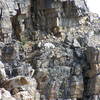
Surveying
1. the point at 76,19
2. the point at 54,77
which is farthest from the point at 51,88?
the point at 76,19

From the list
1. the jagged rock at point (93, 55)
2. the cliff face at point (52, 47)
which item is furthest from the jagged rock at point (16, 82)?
the jagged rock at point (93, 55)

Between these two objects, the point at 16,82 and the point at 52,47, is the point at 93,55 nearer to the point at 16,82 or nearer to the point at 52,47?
the point at 52,47

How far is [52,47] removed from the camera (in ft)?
163

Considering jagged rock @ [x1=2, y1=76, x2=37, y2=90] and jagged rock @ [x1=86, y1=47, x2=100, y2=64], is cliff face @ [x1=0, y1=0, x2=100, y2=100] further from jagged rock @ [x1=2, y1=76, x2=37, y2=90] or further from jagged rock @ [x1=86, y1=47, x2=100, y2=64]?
jagged rock @ [x1=2, y1=76, x2=37, y2=90]

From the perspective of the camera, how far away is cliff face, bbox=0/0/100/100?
47188 mm

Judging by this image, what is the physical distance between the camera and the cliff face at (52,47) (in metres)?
47.2

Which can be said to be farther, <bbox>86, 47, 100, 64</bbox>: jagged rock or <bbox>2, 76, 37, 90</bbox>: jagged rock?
<bbox>86, 47, 100, 64</bbox>: jagged rock

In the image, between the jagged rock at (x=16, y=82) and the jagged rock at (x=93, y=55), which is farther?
the jagged rock at (x=93, y=55)

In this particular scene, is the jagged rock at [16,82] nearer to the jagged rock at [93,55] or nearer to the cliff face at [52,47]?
the cliff face at [52,47]

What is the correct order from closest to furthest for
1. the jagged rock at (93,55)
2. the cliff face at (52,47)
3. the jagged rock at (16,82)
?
the jagged rock at (16,82) → the cliff face at (52,47) → the jagged rock at (93,55)

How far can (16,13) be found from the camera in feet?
167

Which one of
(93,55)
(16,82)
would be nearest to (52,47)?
(93,55)

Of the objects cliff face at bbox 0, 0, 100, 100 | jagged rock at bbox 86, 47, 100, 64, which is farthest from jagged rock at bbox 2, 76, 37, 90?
jagged rock at bbox 86, 47, 100, 64

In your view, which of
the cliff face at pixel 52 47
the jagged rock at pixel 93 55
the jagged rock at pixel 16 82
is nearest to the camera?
the jagged rock at pixel 16 82
